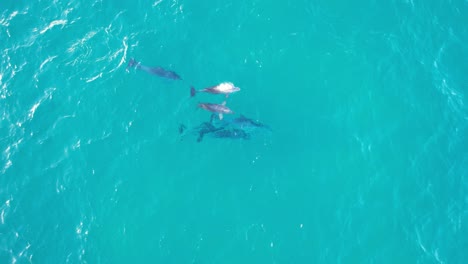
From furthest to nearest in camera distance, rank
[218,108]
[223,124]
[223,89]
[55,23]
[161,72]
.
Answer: [55,23]
[161,72]
[223,124]
[223,89]
[218,108]

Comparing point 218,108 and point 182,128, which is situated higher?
point 218,108

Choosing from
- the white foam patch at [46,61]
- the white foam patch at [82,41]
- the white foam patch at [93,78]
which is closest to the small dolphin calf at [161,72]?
the white foam patch at [93,78]

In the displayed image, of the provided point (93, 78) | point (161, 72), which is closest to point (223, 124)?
point (161, 72)

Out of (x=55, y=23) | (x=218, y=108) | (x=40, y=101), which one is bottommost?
(x=40, y=101)

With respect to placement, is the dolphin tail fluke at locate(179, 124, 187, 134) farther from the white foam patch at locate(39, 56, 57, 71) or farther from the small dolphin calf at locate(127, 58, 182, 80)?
the white foam patch at locate(39, 56, 57, 71)

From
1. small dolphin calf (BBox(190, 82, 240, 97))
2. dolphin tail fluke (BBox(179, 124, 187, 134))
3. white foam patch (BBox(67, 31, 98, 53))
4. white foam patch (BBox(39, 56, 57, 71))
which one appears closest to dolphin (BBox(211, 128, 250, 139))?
dolphin tail fluke (BBox(179, 124, 187, 134))

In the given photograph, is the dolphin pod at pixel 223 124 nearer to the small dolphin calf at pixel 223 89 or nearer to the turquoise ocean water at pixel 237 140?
the small dolphin calf at pixel 223 89

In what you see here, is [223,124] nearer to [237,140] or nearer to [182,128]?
[237,140]

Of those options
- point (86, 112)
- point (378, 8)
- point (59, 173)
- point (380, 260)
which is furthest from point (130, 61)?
point (380, 260)
